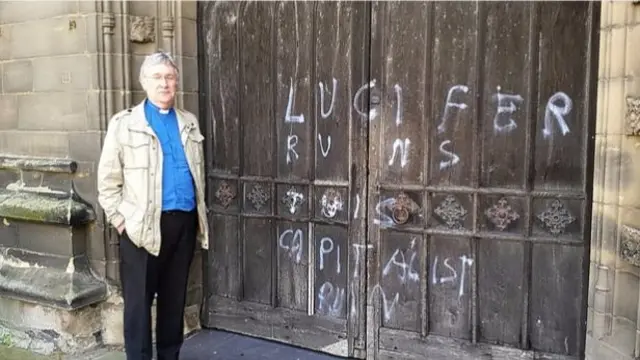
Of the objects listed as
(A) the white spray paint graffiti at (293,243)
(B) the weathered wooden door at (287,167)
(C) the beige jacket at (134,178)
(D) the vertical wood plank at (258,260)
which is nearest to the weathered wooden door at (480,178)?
(B) the weathered wooden door at (287,167)

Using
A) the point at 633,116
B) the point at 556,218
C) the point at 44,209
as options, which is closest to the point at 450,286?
the point at 556,218

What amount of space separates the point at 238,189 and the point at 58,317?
1486 mm

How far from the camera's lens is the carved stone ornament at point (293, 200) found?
3.93 m

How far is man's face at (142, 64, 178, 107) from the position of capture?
10.6 feet

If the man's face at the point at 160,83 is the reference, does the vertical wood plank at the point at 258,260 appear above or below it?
below

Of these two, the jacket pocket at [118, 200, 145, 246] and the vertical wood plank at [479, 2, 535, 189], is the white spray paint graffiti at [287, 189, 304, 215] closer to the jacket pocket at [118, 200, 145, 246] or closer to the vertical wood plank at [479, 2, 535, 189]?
the jacket pocket at [118, 200, 145, 246]

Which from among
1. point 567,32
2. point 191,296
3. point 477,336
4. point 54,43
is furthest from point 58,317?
point 567,32

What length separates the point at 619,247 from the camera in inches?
112

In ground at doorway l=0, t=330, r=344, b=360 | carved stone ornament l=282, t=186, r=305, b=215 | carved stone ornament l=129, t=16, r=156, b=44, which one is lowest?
ground at doorway l=0, t=330, r=344, b=360

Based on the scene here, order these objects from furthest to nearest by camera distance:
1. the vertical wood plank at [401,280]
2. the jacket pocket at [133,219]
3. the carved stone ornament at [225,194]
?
the carved stone ornament at [225,194]
the vertical wood plank at [401,280]
the jacket pocket at [133,219]

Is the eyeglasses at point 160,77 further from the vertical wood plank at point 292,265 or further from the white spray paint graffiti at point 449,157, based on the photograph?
the white spray paint graffiti at point 449,157

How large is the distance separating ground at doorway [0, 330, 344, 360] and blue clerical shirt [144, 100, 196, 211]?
3.84ft

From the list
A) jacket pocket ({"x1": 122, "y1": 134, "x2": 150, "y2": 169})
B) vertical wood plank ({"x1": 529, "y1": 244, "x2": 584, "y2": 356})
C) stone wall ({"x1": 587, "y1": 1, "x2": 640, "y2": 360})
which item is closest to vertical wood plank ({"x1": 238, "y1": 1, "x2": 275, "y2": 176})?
jacket pocket ({"x1": 122, "y1": 134, "x2": 150, "y2": 169})

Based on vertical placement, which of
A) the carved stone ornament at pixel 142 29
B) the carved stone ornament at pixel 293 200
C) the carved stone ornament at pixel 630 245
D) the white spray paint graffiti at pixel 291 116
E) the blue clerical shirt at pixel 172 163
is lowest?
the carved stone ornament at pixel 630 245
